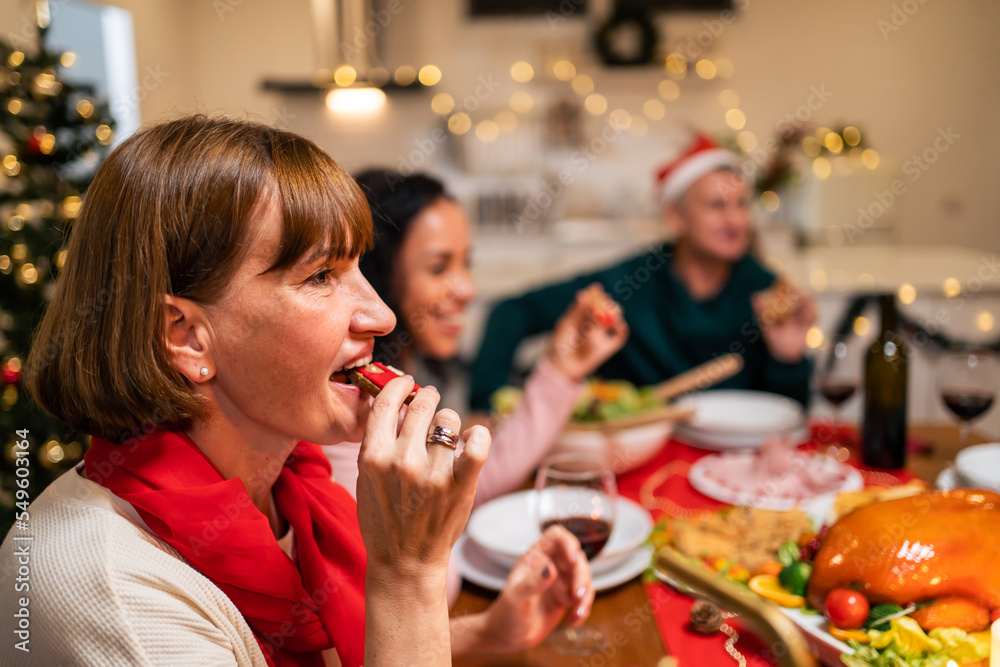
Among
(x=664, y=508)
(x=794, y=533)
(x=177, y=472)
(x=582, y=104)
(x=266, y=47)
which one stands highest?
(x=266, y=47)

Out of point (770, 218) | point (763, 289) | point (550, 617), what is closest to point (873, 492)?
point (550, 617)

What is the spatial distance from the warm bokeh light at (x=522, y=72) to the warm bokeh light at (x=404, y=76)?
65 centimetres

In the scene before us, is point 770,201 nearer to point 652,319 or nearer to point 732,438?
point 652,319

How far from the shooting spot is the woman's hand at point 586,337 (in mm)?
1780

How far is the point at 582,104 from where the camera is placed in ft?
16.2

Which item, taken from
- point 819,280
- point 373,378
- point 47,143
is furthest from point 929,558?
point 819,280

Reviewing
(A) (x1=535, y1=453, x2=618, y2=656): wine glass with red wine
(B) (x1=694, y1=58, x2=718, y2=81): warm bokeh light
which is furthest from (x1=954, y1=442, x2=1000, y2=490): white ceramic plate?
(B) (x1=694, y1=58, x2=718, y2=81): warm bokeh light

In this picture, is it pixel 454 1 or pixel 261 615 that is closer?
pixel 261 615

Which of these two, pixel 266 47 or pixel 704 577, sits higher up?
pixel 266 47

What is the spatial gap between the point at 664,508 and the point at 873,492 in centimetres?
37

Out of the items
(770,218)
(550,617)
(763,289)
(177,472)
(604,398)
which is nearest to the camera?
(177,472)

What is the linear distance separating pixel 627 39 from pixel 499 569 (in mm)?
4271

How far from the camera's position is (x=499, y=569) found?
1.23 m

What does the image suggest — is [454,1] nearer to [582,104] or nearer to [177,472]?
[582,104]
